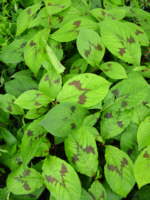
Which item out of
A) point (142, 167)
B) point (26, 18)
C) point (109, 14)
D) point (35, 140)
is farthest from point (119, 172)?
point (26, 18)

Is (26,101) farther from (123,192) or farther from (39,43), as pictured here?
(123,192)

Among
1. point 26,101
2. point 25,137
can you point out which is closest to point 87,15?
point 26,101

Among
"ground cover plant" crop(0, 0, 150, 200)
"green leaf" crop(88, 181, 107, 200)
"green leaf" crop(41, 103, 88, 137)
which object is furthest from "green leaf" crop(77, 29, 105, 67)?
"green leaf" crop(88, 181, 107, 200)

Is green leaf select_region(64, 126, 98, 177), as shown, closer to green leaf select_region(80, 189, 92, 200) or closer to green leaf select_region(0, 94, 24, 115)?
green leaf select_region(80, 189, 92, 200)

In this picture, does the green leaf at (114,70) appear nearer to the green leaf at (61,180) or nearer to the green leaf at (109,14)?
the green leaf at (109,14)

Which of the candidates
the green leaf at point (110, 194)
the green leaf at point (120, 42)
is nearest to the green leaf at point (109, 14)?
the green leaf at point (120, 42)
